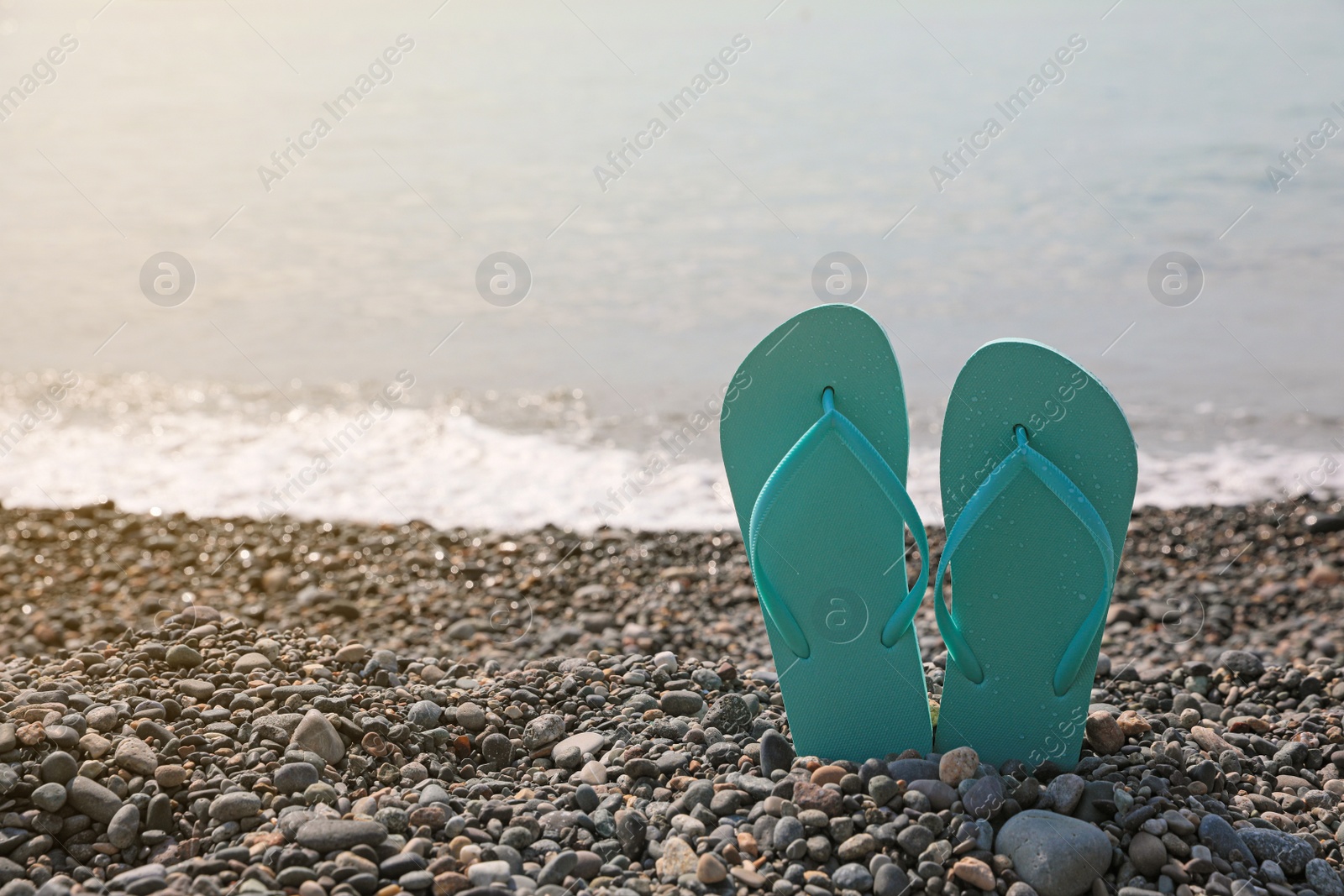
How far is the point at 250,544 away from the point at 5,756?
2.44m

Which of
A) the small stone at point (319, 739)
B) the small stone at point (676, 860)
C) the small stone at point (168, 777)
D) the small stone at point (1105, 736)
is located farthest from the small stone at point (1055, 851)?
the small stone at point (168, 777)

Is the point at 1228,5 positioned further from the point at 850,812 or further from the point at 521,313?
the point at 850,812

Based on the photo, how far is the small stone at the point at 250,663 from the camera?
8.84ft

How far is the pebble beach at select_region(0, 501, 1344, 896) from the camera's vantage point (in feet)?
6.25

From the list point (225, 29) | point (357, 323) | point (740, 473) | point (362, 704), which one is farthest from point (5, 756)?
point (225, 29)

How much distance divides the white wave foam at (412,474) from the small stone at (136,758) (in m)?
2.76

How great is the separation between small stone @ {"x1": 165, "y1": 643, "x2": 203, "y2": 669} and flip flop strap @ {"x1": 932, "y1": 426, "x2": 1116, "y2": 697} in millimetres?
1903

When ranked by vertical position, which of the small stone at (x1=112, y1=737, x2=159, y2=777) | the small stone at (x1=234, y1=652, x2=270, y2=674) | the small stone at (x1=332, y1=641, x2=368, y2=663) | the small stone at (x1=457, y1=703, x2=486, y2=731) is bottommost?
the small stone at (x1=112, y1=737, x2=159, y2=777)

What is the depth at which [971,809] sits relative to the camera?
2.00m

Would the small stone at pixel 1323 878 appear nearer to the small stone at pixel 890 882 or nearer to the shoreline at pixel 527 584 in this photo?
the small stone at pixel 890 882

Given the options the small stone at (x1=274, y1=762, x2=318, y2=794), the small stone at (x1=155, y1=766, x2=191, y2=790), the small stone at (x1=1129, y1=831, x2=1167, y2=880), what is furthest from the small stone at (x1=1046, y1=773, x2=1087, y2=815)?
the small stone at (x1=155, y1=766, x2=191, y2=790)

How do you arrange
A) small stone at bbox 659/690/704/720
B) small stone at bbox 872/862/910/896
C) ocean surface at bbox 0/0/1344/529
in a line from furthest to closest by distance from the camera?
ocean surface at bbox 0/0/1344/529 < small stone at bbox 659/690/704/720 < small stone at bbox 872/862/910/896

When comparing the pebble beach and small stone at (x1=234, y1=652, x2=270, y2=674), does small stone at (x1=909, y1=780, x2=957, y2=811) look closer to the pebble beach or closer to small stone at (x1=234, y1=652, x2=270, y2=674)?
the pebble beach

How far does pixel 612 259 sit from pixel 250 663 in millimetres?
7624
